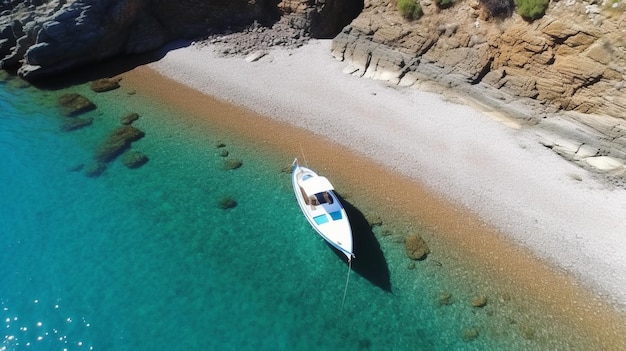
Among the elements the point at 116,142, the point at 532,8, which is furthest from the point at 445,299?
the point at 116,142

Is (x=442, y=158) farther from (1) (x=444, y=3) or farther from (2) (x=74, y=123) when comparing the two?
(2) (x=74, y=123)

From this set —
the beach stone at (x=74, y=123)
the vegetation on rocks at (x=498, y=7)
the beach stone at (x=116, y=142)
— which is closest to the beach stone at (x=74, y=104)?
the beach stone at (x=74, y=123)

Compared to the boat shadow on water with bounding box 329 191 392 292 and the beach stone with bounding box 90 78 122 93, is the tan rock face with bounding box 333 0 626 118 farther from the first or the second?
the beach stone with bounding box 90 78 122 93

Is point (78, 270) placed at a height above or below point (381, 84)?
below

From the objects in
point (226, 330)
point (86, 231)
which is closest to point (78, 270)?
point (86, 231)

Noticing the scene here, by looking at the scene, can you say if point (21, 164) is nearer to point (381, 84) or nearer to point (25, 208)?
point (25, 208)

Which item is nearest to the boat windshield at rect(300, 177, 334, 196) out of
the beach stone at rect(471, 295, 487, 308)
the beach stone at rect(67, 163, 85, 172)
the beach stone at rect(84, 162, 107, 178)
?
the beach stone at rect(471, 295, 487, 308)
